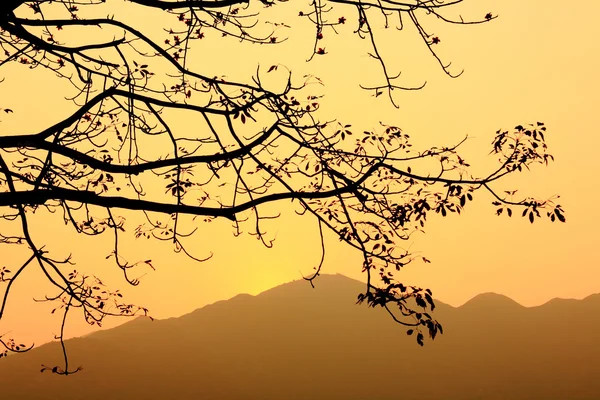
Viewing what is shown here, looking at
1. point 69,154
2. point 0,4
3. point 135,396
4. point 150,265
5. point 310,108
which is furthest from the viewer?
point 135,396

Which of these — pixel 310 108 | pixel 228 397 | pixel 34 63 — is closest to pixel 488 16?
pixel 310 108

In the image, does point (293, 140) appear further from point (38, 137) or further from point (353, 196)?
point (38, 137)

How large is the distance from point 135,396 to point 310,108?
183m

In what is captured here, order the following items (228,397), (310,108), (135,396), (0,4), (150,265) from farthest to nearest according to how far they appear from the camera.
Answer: (228,397)
(135,396)
(150,265)
(310,108)
(0,4)

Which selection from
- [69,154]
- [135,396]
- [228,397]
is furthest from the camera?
[228,397]

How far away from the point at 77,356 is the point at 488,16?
205702 mm

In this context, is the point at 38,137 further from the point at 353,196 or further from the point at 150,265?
the point at 353,196

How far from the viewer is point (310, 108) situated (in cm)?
1157

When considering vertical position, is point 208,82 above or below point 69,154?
above

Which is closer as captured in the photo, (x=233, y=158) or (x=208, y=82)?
(x=233, y=158)

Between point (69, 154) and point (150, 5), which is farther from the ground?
point (150, 5)

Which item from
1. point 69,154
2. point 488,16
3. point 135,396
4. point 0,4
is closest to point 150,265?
point 69,154

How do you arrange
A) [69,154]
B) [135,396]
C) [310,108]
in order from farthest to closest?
[135,396] → [310,108] → [69,154]

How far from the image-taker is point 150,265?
1281 cm
